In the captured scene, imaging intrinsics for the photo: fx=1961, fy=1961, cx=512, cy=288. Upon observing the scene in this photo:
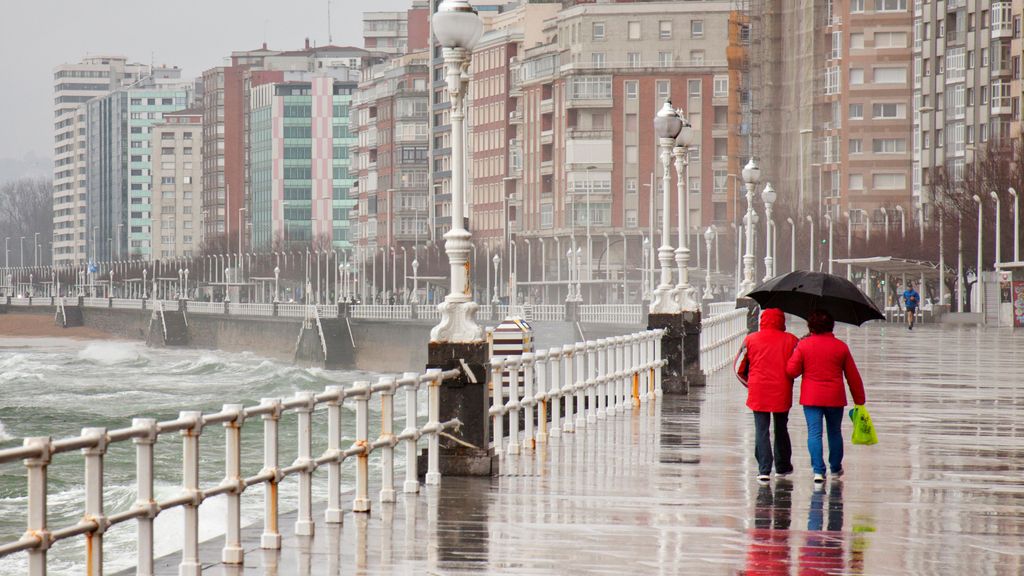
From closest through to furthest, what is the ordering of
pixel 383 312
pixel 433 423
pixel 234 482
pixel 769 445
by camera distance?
pixel 234 482 → pixel 433 423 → pixel 769 445 → pixel 383 312

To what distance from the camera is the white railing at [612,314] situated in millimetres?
89250

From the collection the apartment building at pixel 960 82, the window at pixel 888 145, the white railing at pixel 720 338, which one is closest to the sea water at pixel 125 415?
the white railing at pixel 720 338

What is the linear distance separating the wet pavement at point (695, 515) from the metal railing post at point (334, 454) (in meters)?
0.15

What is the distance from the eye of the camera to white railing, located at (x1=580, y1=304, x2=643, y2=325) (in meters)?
89.2

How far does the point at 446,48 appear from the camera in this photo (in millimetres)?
15180

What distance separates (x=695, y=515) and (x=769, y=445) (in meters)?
2.22

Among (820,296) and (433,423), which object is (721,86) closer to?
(820,296)

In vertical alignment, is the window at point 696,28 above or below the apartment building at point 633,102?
above

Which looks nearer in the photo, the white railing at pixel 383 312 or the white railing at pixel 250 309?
the white railing at pixel 383 312

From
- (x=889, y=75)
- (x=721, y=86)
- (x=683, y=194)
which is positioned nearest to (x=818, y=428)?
(x=683, y=194)

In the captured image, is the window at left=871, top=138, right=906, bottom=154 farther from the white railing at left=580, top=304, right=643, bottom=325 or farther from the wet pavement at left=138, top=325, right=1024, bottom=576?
the wet pavement at left=138, top=325, right=1024, bottom=576

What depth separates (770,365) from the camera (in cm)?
1472

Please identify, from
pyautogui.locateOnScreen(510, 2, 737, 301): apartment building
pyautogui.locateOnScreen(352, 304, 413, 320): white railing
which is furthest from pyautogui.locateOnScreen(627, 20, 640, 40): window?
pyautogui.locateOnScreen(352, 304, 413, 320): white railing

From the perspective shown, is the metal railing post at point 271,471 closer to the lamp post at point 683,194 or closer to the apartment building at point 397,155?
the lamp post at point 683,194
